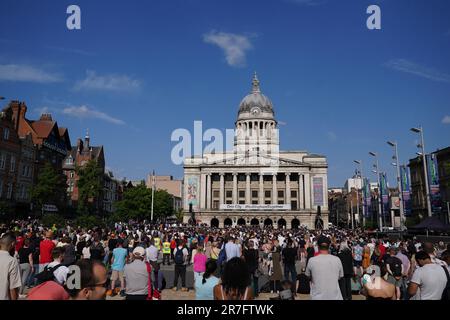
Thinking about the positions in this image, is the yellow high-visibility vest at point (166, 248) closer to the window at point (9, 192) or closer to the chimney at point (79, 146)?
the window at point (9, 192)

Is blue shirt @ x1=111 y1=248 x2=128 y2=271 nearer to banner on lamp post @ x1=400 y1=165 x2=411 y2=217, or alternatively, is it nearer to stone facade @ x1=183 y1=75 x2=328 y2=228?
banner on lamp post @ x1=400 y1=165 x2=411 y2=217

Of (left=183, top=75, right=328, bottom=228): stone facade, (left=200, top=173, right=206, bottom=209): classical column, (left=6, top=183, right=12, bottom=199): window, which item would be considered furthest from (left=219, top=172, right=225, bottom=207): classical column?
(left=6, top=183, right=12, bottom=199): window

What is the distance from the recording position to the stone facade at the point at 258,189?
8744 centimetres

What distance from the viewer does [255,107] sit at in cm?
11850

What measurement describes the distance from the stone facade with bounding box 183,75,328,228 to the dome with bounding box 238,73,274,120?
17869 mm

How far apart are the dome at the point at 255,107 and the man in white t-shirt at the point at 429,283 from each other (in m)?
111

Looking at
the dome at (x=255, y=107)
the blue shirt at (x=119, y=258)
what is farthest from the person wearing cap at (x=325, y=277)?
the dome at (x=255, y=107)

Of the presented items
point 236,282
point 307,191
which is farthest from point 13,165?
point 307,191

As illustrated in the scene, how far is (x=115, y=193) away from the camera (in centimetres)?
9194

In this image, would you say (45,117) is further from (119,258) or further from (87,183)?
(119,258)

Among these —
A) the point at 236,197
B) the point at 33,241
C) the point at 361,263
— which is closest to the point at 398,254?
the point at 361,263

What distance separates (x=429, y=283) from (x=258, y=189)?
9024cm
